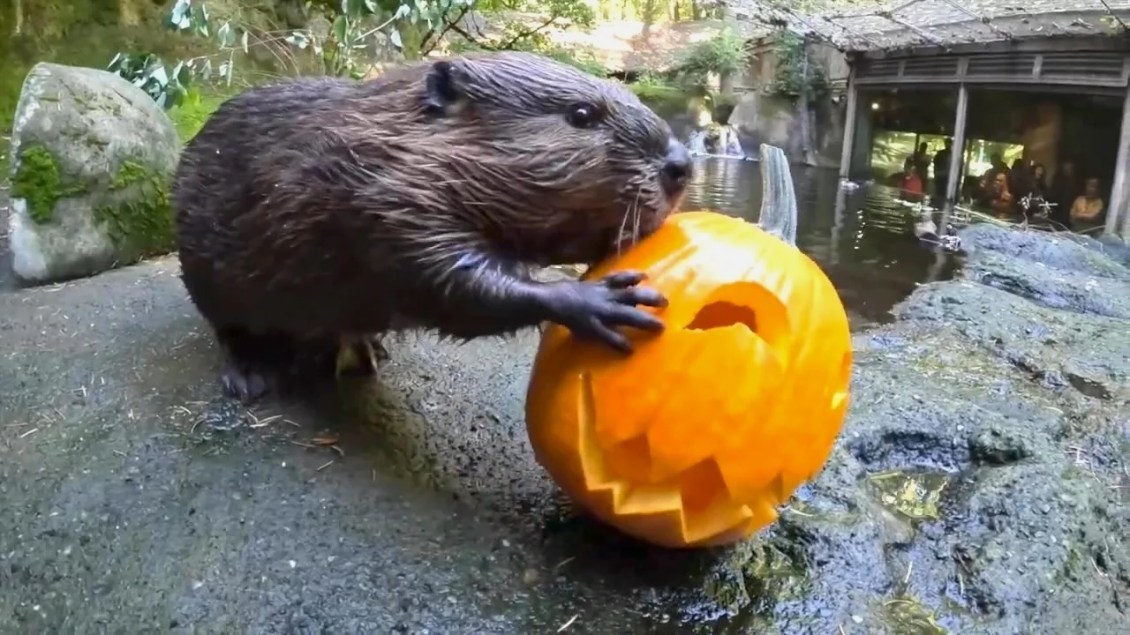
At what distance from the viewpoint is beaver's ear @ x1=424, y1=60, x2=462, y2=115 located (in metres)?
2.04

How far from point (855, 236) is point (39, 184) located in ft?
24.7

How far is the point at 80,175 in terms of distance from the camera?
12.4ft

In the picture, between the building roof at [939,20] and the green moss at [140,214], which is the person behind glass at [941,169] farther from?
the green moss at [140,214]

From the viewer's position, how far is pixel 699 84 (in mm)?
23172

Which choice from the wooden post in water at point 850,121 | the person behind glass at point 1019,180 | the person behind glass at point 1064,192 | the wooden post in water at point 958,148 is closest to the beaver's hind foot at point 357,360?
the person behind glass at point 1064,192

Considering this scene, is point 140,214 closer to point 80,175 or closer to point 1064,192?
point 80,175

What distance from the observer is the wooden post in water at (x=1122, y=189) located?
30.1ft

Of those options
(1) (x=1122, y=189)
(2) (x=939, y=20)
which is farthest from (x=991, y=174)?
(2) (x=939, y=20)

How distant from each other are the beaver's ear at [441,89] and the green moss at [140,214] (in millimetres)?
2361

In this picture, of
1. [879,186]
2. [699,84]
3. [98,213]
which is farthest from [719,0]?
[98,213]

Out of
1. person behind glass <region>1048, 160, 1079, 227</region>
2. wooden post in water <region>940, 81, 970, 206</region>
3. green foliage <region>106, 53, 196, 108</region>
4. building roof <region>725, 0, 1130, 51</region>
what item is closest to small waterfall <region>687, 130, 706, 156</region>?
building roof <region>725, 0, 1130, 51</region>

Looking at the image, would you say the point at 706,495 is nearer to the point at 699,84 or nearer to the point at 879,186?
the point at 879,186

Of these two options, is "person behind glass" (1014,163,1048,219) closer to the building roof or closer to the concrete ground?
the building roof

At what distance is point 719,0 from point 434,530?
14.4 meters
